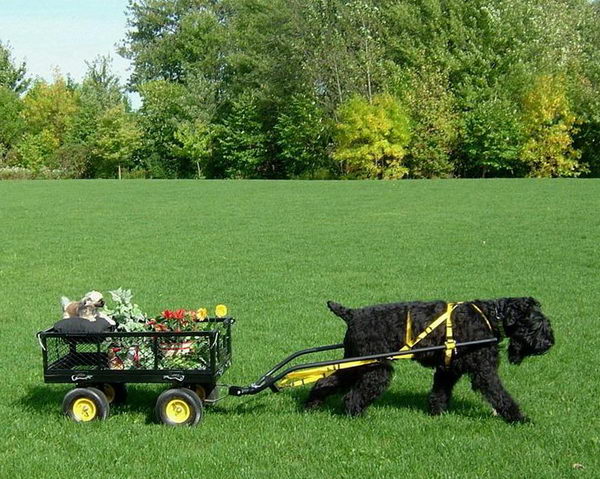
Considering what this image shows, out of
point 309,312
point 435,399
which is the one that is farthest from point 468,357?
point 309,312

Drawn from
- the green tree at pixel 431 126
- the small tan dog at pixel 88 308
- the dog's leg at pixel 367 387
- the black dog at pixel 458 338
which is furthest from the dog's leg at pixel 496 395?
the green tree at pixel 431 126

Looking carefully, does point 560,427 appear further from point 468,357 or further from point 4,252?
point 4,252

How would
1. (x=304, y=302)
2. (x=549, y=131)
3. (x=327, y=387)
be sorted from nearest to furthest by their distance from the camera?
(x=327, y=387)
(x=304, y=302)
(x=549, y=131)

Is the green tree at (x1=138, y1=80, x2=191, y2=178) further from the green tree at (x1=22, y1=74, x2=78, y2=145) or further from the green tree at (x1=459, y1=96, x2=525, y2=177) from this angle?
the green tree at (x1=459, y1=96, x2=525, y2=177)

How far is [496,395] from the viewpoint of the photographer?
6.33m

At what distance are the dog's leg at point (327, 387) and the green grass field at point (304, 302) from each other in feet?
0.58

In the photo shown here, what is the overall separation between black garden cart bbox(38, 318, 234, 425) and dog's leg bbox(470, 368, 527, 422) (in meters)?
2.22

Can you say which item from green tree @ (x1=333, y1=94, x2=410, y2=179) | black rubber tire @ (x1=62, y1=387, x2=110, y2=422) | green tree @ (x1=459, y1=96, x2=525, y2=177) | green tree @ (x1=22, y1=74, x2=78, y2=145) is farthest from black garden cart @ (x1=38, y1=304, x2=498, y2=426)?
green tree @ (x1=22, y1=74, x2=78, y2=145)

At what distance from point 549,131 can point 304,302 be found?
44.3 metres

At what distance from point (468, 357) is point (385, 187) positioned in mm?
34013

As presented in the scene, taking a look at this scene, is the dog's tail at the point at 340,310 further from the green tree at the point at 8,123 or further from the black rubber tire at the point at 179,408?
the green tree at the point at 8,123

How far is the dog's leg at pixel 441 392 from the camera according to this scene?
6648 mm

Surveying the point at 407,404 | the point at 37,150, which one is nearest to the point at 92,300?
the point at 407,404

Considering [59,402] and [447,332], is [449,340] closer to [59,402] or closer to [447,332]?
A: [447,332]
